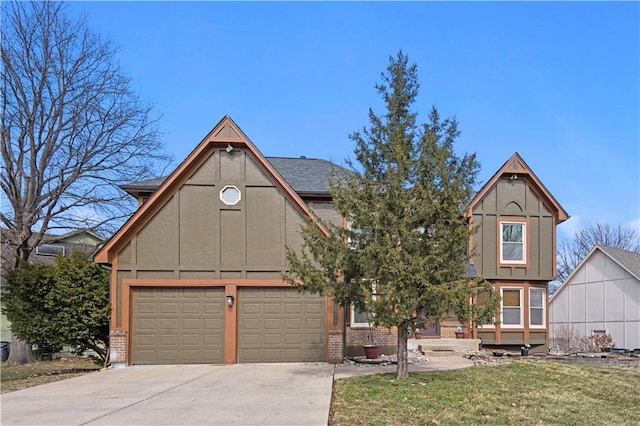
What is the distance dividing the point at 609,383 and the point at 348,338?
7.09 metres

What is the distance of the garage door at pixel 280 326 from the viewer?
49.5 ft

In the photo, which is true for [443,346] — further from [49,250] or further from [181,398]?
[49,250]

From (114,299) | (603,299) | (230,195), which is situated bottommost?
(603,299)

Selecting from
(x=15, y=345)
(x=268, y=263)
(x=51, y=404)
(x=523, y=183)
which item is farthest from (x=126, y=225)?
(x=523, y=183)

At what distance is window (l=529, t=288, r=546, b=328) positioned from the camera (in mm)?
21016

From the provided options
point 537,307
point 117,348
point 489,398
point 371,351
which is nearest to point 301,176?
point 371,351

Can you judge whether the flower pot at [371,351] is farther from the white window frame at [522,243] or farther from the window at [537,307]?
the window at [537,307]

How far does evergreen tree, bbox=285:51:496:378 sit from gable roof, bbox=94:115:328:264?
13.6 ft

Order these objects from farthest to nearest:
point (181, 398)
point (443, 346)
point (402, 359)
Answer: point (443, 346) → point (402, 359) → point (181, 398)

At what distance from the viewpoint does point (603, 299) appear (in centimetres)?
2903

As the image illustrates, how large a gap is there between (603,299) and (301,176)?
1934 centimetres

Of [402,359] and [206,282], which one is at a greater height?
[206,282]

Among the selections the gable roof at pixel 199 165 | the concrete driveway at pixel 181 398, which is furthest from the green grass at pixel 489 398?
the gable roof at pixel 199 165

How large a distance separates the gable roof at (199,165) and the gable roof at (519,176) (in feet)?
Result: 28.1
